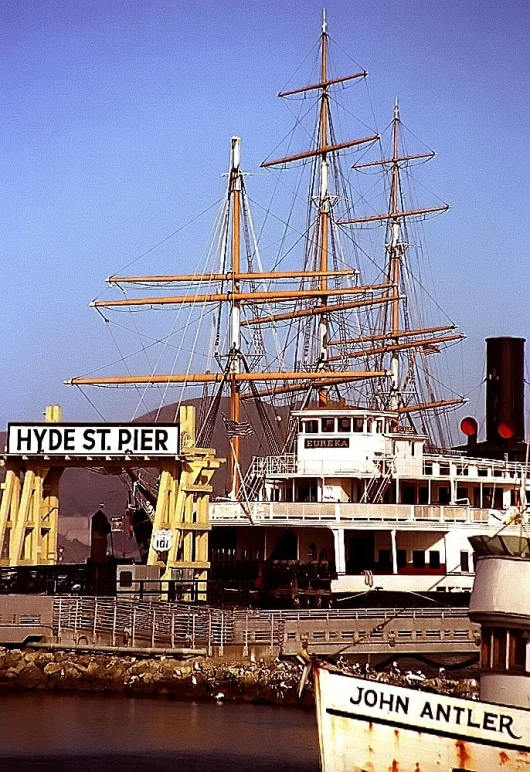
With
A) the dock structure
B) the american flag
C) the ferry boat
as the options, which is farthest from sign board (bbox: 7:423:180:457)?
the ferry boat

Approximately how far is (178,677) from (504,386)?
3546 centimetres

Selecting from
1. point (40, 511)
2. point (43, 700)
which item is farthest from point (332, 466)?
point (43, 700)

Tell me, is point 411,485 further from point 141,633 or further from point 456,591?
point 141,633

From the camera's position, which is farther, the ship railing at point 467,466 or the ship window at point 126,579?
the ship railing at point 467,466

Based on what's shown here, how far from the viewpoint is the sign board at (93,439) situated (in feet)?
144

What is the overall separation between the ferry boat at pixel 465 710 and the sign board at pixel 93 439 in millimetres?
19398

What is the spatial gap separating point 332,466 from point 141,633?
658 inches

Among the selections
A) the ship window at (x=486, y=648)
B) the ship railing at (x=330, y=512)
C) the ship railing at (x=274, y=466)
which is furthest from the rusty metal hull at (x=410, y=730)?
the ship railing at (x=274, y=466)

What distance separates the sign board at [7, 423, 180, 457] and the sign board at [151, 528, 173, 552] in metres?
2.33

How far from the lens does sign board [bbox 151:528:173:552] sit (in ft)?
143

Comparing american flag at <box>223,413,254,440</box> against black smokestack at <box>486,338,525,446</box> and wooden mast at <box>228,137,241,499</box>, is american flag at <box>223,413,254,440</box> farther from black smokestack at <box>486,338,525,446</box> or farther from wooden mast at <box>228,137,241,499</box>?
black smokestack at <box>486,338,525,446</box>

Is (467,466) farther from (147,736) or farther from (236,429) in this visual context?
(147,736)

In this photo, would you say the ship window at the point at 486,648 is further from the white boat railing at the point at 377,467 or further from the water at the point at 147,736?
the white boat railing at the point at 377,467

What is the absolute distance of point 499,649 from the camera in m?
25.5
